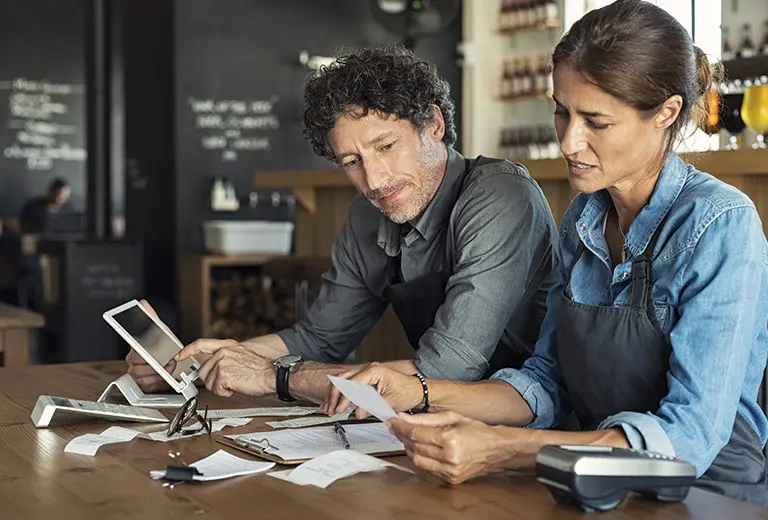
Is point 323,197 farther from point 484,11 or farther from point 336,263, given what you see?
point 484,11

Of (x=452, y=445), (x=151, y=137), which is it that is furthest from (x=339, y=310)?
(x=151, y=137)

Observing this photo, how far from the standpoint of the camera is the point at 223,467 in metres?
1.64

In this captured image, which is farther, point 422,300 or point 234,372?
point 422,300

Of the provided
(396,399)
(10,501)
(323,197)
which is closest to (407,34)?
(323,197)

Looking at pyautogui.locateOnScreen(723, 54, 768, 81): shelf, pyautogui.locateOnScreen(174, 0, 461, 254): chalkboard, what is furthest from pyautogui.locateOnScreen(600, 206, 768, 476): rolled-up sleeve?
pyautogui.locateOnScreen(174, 0, 461, 254): chalkboard

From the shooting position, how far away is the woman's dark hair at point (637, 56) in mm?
1727

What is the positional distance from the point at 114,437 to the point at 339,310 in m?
0.90

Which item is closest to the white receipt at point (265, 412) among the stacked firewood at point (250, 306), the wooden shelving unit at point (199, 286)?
the stacked firewood at point (250, 306)

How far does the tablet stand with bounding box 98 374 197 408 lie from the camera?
226cm

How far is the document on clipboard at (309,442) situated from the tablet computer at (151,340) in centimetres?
39

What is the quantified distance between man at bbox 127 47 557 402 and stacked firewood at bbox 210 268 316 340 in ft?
12.4

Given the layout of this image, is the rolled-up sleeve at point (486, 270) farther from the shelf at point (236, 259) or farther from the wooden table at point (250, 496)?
the shelf at point (236, 259)

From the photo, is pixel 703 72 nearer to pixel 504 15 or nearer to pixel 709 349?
pixel 709 349

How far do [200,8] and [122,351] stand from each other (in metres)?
2.37
